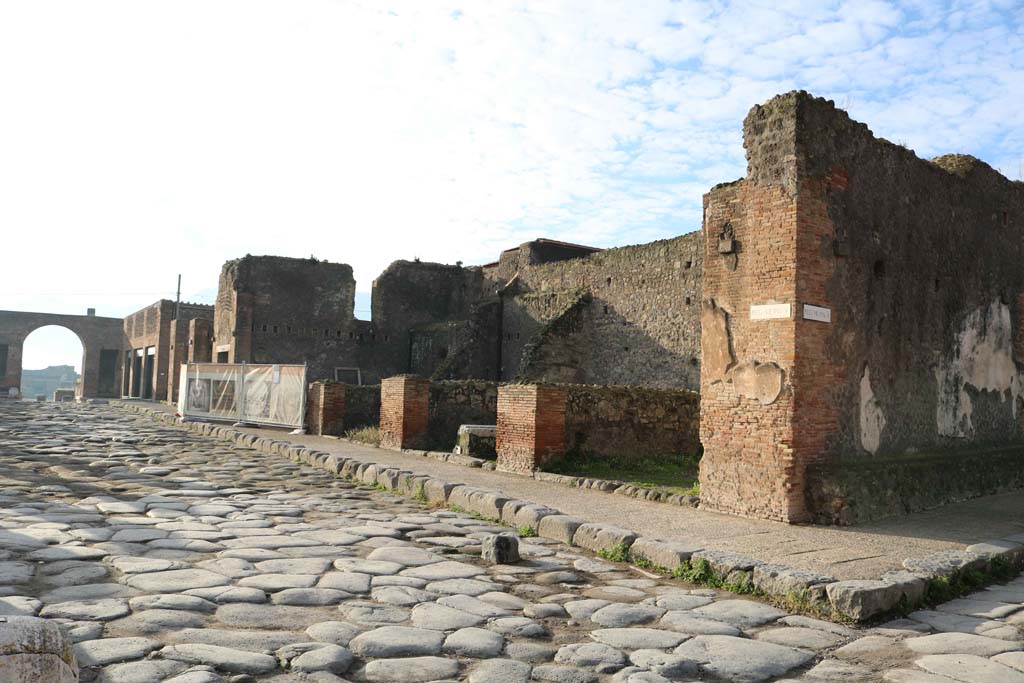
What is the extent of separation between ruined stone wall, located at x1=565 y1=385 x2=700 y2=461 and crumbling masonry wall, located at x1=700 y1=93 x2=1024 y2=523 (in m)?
3.35

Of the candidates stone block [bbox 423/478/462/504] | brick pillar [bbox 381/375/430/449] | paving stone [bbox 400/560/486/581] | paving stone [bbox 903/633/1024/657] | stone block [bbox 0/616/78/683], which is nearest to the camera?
stone block [bbox 0/616/78/683]

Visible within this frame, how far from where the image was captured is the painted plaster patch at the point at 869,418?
7312 millimetres

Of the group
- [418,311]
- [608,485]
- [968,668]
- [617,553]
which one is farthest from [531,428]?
[418,311]

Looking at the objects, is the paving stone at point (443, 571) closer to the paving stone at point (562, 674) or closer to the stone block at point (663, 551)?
the stone block at point (663, 551)

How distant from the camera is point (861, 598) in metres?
4.06

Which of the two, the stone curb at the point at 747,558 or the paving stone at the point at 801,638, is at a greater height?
the stone curb at the point at 747,558

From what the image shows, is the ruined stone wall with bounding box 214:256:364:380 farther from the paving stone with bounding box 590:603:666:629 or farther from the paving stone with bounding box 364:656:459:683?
the paving stone with bounding box 364:656:459:683

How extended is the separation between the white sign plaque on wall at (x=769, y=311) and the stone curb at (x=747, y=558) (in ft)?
7.20

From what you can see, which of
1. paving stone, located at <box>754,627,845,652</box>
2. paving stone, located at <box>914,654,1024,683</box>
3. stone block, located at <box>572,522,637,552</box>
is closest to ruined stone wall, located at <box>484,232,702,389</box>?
stone block, located at <box>572,522,637,552</box>

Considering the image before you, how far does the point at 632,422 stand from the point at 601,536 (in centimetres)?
558

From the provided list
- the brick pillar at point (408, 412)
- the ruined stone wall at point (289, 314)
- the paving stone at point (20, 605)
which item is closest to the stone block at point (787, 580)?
the paving stone at point (20, 605)

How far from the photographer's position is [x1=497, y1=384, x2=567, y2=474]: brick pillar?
9.88 metres

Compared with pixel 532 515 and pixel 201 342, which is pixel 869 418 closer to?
pixel 532 515

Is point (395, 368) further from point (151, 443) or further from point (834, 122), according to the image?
point (834, 122)
